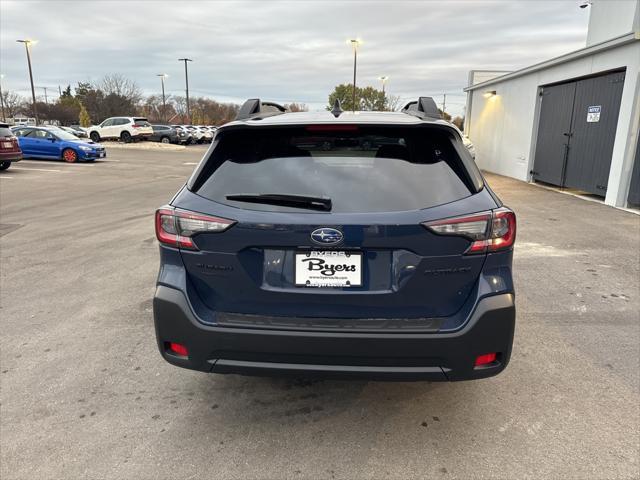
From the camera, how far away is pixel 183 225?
2.35 metres

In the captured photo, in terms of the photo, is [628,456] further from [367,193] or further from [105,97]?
[105,97]

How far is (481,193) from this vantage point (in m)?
2.37

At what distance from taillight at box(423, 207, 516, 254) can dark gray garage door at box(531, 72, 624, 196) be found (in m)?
10.2

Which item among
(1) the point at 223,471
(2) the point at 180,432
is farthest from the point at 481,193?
(2) the point at 180,432

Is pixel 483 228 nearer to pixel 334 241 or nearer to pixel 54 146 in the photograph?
pixel 334 241

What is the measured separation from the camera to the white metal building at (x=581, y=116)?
1000cm

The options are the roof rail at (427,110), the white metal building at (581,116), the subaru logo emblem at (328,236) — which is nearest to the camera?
the subaru logo emblem at (328,236)

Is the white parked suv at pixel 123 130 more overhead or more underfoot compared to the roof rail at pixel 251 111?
more underfoot

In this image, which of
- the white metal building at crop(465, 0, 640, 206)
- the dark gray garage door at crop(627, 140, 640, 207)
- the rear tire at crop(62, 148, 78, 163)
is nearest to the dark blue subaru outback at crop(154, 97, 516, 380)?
the dark gray garage door at crop(627, 140, 640, 207)

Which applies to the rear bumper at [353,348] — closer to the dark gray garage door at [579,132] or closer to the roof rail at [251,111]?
the roof rail at [251,111]

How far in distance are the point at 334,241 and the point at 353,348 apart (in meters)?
0.52

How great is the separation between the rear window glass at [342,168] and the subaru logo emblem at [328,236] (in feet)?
0.35

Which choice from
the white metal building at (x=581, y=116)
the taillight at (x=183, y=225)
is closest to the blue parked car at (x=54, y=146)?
the white metal building at (x=581, y=116)

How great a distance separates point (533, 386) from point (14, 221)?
8.97 meters
